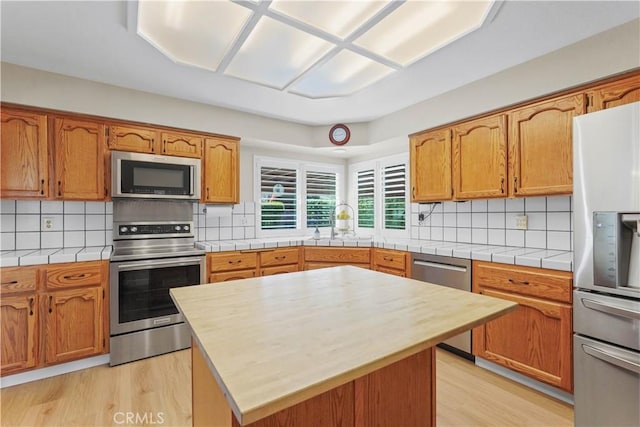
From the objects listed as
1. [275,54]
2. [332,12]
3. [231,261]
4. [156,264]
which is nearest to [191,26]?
[275,54]

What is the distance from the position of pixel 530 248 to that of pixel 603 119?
4.10 ft

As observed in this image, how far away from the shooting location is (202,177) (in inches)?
120

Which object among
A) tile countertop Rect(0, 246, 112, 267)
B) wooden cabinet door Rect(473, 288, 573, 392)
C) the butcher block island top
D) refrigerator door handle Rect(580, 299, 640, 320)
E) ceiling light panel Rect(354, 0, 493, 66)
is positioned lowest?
wooden cabinet door Rect(473, 288, 573, 392)

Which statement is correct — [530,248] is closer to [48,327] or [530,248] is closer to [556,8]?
[556,8]

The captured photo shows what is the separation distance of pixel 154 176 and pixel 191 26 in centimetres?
142

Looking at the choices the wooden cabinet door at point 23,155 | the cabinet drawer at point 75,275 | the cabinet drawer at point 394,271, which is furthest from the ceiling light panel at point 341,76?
the cabinet drawer at point 75,275

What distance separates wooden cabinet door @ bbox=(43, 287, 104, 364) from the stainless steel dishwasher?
265 centimetres

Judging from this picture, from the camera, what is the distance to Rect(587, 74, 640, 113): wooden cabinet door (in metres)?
1.80

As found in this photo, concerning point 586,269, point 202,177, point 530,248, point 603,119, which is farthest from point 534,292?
point 202,177

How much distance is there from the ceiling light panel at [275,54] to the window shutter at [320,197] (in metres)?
1.80

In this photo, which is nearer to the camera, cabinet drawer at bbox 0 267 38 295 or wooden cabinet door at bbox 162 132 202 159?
cabinet drawer at bbox 0 267 38 295

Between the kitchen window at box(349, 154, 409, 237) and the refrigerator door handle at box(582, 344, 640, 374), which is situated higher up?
the kitchen window at box(349, 154, 409, 237)

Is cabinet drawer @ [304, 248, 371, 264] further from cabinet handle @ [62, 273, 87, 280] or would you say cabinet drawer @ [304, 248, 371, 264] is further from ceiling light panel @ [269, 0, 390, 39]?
ceiling light panel @ [269, 0, 390, 39]

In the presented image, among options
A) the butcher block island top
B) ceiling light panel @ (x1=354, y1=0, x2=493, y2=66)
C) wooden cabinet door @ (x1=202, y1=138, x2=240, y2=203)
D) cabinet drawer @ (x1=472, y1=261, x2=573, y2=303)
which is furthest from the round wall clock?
the butcher block island top
